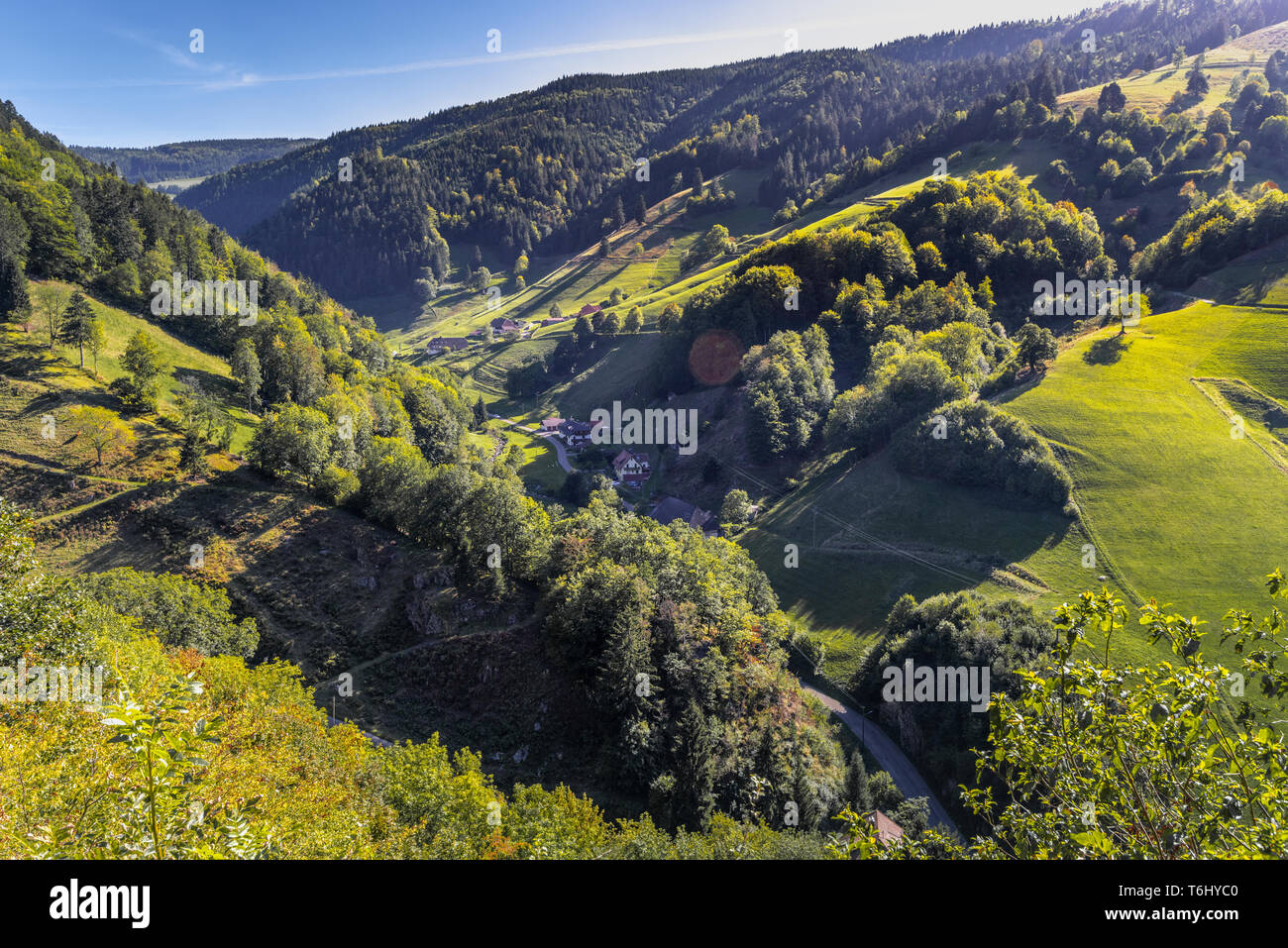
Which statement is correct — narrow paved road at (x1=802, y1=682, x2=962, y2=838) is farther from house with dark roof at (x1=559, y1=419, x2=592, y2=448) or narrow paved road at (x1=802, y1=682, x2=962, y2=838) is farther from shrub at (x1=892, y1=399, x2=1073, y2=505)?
house with dark roof at (x1=559, y1=419, x2=592, y2=448)

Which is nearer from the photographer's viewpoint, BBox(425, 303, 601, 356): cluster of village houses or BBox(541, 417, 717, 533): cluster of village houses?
BBox(541, 417, 717, 533): cluster of village houses

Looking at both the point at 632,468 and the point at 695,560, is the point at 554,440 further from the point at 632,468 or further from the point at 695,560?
the point at 695,560

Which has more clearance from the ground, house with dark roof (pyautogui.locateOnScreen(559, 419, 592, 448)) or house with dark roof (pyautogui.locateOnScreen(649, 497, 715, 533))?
house with dark roof (pyautogui.locateOnScreen(559, 419, 592, 448))

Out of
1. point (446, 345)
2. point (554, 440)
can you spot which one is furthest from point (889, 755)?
point (446, 345)

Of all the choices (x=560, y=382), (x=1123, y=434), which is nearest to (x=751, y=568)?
(x=1123, y=434)

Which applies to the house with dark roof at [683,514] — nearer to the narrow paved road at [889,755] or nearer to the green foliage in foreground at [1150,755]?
the narrow paved road at [889,755]

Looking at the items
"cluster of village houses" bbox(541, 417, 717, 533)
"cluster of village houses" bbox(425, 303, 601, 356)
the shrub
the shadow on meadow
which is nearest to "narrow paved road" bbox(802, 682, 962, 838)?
"cluster of village houses" bbox(541, 417, 717, 533)
